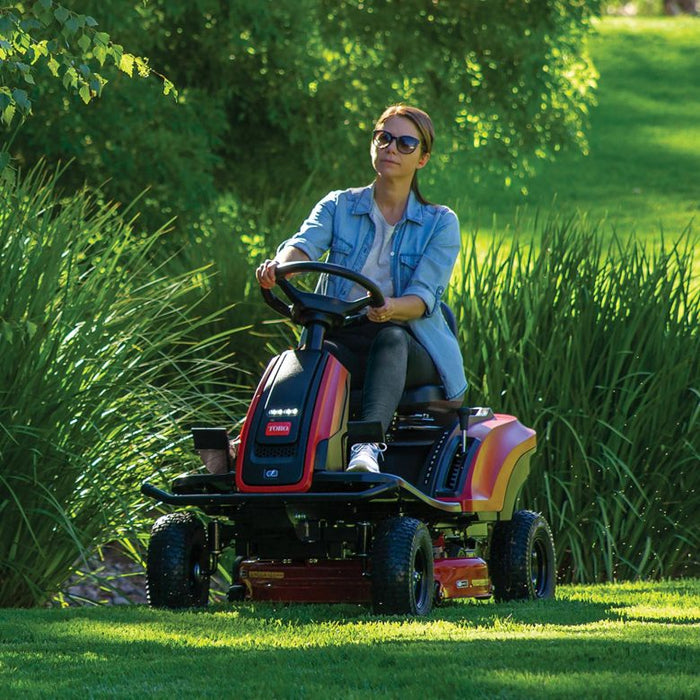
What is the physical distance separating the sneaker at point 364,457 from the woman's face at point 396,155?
1.14 m

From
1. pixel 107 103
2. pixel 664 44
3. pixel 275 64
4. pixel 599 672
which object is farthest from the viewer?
pixel 664 44

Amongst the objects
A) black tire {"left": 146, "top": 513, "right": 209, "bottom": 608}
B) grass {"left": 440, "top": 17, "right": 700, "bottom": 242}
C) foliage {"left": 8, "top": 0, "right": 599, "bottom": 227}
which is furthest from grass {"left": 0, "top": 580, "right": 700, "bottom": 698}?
grass {"left": 440, "top": 17, "right": 700, "bottom": 242}

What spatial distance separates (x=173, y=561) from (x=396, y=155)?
175 cm

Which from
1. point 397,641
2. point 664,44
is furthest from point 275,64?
point 664,44

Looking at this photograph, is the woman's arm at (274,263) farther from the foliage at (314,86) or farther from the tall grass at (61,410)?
the foliage at (314,86)

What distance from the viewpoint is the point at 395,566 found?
4879 millimetres

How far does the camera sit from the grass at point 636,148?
82.9 ft

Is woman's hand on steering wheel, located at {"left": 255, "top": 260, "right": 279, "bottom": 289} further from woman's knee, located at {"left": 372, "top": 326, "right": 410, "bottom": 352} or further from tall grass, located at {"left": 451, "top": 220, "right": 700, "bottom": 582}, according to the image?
tall grass, located at {"left": 451, "top": 220, "right": 700, "bottom": 582}

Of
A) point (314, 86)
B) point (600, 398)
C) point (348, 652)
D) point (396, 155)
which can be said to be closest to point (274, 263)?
point (396, 155)

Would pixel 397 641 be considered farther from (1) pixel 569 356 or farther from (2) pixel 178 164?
(2) pixel 178 164

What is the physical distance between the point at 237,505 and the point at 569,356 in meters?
2.91

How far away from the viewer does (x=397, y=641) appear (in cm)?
424

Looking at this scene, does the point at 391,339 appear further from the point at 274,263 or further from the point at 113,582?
the point at 113,582

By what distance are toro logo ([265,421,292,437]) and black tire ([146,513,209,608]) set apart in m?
0.43
